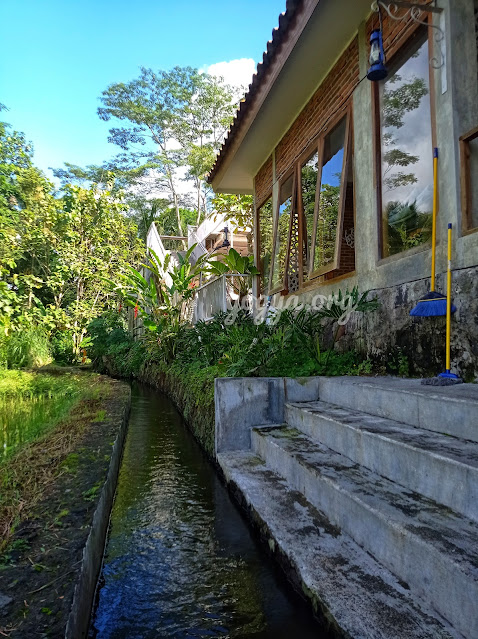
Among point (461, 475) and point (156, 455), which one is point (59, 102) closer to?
point (156, 455)

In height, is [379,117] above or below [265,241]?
above

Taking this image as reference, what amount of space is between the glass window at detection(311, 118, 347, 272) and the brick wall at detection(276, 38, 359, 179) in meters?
0.26

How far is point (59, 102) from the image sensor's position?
2178cm

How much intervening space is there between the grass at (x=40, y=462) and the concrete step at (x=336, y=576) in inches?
51.2

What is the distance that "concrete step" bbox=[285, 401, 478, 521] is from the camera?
177 cm

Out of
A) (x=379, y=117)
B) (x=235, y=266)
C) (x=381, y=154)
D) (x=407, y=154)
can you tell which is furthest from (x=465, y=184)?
(x=235, y=266)

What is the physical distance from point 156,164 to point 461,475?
26.7m

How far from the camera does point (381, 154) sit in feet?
14.3

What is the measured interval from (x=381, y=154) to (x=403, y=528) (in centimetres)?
377

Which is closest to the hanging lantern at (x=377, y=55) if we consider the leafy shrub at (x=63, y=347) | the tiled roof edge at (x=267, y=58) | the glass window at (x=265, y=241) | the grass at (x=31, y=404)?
the tiled roof edge at (x=267, y=58)

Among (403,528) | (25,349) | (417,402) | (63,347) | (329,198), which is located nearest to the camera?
(403,528)

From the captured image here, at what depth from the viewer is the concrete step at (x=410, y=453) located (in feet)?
5.82

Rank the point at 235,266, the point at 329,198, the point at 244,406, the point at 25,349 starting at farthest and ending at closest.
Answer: the point at 25,349 → the point at 235,266 → the point at 329,198 → the point at 244,406

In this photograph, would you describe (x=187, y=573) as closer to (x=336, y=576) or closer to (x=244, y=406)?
(x=336, y=576)
